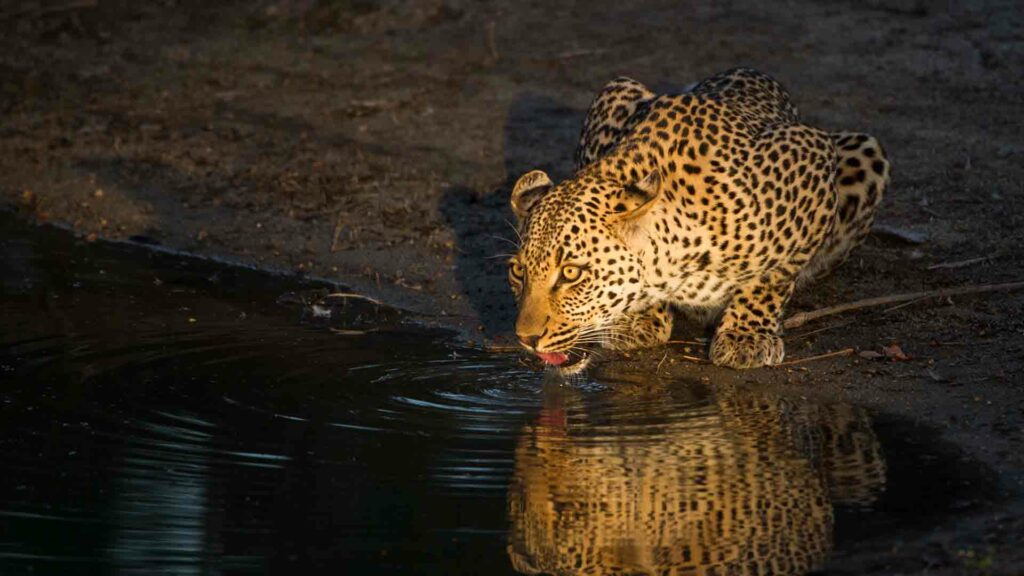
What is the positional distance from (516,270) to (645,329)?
1.34 meters

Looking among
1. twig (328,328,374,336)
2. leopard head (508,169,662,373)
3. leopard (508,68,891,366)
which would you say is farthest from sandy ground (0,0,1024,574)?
leopard head (508,169,662,373)

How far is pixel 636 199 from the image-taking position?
8.49 metres

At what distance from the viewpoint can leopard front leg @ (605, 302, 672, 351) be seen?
9578 millimetres

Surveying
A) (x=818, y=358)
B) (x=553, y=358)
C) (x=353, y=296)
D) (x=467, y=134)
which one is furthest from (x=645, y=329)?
(x=467, y=134)

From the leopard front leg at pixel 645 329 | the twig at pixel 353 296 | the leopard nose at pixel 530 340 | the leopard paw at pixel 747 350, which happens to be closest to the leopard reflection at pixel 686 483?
the leopard nose at pixel 530 340

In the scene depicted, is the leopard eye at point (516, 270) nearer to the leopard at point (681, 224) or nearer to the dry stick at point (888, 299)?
the leopard at point (681, 224)

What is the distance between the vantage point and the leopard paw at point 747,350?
30.0 ft

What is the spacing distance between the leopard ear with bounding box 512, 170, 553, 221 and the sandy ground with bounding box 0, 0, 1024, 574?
2.69 feet

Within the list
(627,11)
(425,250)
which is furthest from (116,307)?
(627,11)

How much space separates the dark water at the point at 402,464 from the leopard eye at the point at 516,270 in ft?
2.07

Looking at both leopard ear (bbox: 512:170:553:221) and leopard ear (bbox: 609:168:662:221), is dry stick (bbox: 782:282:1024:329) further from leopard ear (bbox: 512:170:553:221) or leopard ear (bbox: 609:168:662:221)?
leopard ear (bbox: 512:170:553:221)

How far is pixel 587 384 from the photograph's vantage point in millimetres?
8930

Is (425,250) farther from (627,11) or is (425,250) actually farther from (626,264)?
(627,11)

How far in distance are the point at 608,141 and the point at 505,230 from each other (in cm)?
233
